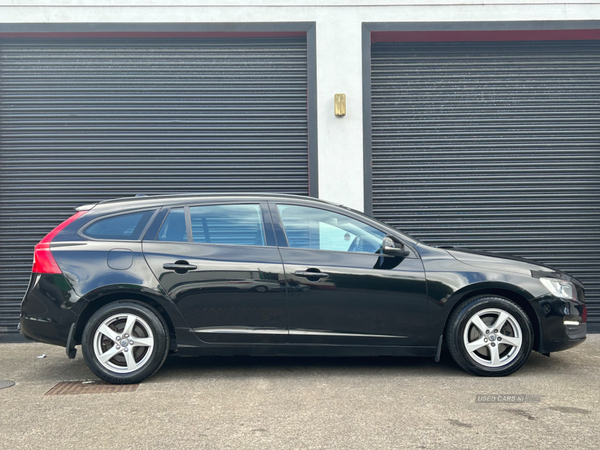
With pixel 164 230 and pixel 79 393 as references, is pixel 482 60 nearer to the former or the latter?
pixel 164 230

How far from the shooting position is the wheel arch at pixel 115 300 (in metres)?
5.13

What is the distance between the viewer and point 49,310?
199 inches

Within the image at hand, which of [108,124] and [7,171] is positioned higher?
[108,124]

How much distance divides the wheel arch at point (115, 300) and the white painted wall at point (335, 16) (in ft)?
11.9

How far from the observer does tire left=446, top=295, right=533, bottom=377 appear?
202 inches

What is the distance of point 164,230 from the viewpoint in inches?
208

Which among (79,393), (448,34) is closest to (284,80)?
(448,34)

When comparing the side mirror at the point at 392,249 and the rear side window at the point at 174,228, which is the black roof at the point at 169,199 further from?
the side mirror at the point at 392,249

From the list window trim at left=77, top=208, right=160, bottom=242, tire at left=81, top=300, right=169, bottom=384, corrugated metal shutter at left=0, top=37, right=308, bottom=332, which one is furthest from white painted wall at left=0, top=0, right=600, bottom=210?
tire at left=81, top=300, right=169, bottom=384

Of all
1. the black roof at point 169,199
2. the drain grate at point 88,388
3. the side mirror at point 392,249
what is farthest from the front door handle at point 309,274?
the drain grate at point 88,388

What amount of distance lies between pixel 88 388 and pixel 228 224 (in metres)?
1.83

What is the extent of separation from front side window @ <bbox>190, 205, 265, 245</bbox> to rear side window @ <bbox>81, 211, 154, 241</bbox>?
1.50ft

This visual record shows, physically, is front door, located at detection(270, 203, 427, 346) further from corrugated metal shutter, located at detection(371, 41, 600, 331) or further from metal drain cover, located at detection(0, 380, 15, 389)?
corrugated metal shutter, located at detection(371, 41, 600, 331)

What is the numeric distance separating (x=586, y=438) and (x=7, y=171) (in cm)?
769
